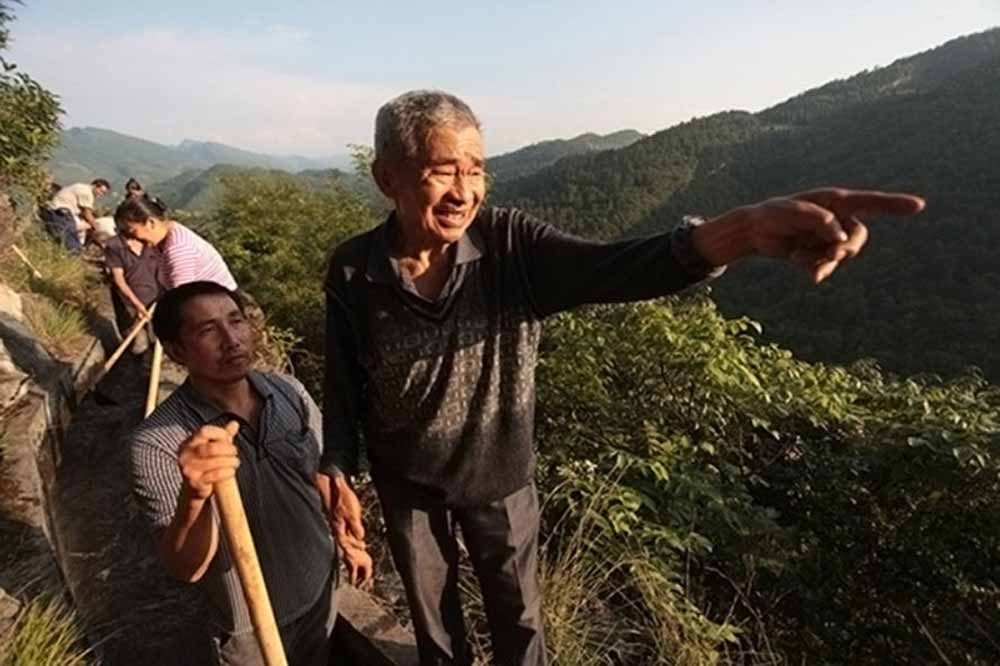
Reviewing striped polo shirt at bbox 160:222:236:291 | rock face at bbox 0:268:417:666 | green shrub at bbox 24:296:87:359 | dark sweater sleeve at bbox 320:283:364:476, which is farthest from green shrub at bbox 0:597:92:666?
green shrub at bbox 24:296:87:359

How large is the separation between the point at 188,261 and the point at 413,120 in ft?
11.0

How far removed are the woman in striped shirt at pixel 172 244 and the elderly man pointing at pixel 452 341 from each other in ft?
9.51

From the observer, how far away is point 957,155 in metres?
59.7

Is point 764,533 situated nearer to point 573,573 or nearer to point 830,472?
point 830,472

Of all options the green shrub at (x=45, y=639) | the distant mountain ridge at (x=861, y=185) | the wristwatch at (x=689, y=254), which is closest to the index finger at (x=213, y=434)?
the wristwatch at (x=689, y=254)

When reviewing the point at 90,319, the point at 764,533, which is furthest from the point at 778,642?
the point at 90,319

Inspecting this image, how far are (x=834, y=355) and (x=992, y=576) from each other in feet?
110

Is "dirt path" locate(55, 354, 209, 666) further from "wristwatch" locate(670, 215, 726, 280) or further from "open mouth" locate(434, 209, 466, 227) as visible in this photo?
"wristwatch" locate(670, 215, 726, 280)

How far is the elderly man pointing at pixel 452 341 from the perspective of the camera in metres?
1.45

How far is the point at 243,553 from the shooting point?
118cm

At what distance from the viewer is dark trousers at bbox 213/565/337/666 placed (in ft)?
6.30

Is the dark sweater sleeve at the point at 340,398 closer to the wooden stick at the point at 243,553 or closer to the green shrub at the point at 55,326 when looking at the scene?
the wooden stick at the point at 243,553

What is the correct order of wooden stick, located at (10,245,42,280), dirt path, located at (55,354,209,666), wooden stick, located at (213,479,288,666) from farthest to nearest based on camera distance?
1. wooden stick, located at (10,245,42,280)
2. dirt path, located at (55,354,209,666)
3. wooden stick, located at (213,479,288,666)

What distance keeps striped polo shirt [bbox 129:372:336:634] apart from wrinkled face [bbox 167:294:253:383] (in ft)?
0.26
